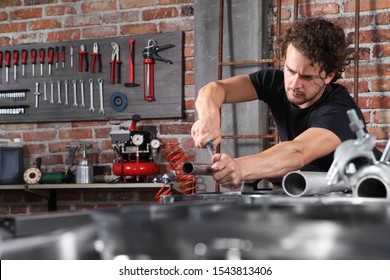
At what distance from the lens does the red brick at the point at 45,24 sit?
11.8 ft

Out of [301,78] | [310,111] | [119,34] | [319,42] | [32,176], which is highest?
[119,34]

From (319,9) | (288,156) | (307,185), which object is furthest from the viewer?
(319,9)

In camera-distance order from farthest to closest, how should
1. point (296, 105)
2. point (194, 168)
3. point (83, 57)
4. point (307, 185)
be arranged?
point (83, 57)
point (296, 105)
point (194, 168)
point (307, 185)

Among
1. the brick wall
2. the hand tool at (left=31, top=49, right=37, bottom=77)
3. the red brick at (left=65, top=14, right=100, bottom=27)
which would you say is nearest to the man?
the brick wall

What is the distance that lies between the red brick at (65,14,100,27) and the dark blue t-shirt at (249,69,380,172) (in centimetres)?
162

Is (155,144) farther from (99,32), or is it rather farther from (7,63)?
(7,63)

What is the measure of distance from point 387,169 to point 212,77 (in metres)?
2.33

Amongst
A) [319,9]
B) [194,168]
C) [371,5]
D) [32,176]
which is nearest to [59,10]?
[32,176]

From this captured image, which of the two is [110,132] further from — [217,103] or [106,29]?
[217,103]

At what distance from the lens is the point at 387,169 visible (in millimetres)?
831

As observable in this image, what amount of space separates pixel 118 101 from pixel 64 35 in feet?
1.95

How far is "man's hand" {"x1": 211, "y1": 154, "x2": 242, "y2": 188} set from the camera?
1.34m

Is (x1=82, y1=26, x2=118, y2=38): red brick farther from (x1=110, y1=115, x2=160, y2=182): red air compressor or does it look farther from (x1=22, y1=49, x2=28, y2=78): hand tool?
(x1=110, y1=115, x2=160, y2=182): red air compressor

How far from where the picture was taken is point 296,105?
6.53 ft
